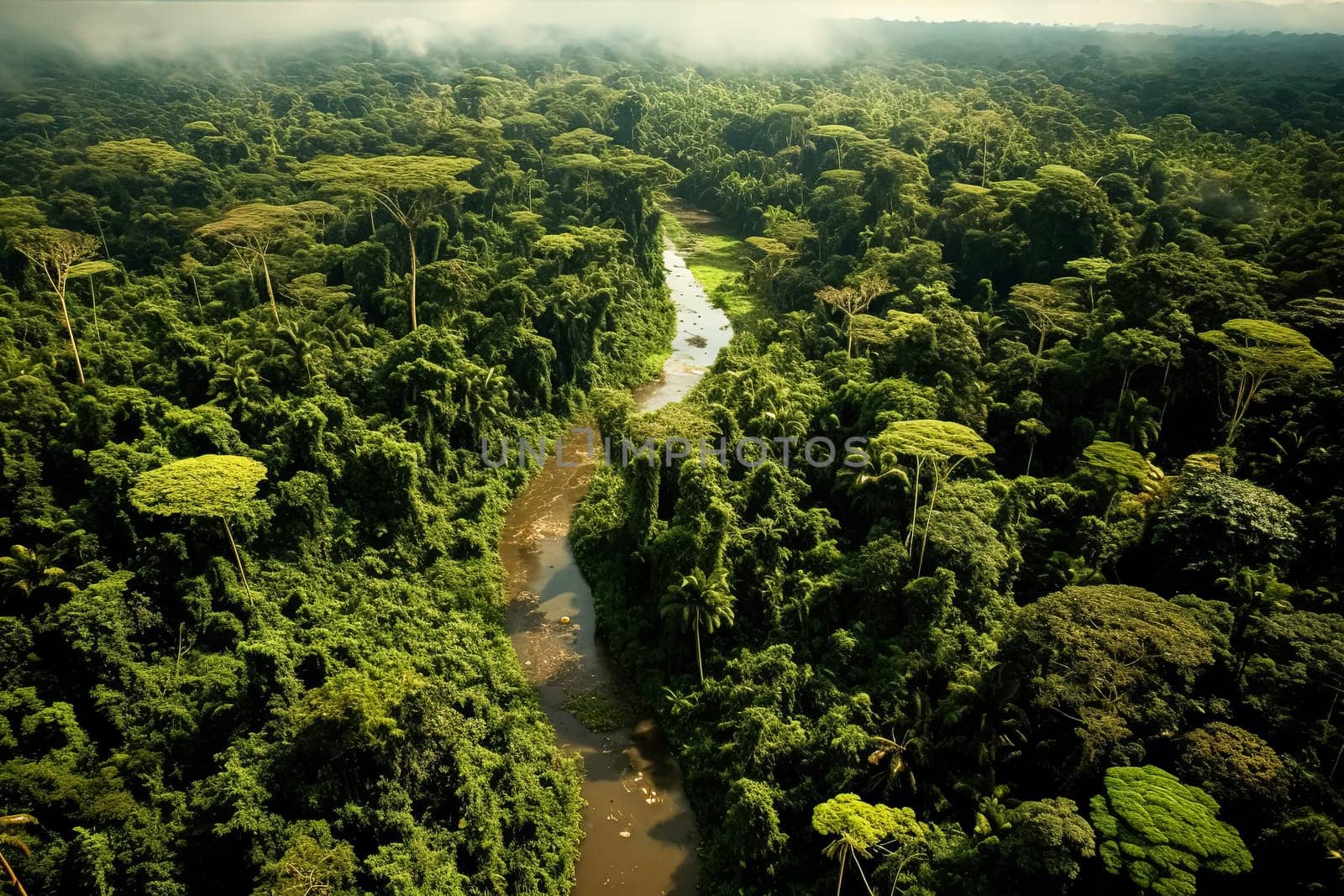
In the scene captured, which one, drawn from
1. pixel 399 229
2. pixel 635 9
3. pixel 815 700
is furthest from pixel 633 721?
pixel 635 9

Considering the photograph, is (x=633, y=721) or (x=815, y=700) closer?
(x=815, y=700)

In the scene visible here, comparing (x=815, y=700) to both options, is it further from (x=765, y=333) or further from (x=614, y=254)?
(x=614, y=254)

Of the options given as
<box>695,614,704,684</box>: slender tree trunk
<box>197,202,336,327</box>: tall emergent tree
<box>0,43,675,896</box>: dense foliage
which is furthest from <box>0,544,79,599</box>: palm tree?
<box>695,614,704,684</box>: slender tree trunk

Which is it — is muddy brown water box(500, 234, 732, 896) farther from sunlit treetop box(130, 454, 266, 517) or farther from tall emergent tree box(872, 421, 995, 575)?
sunlit treetop box(130, 454, 266, 517)

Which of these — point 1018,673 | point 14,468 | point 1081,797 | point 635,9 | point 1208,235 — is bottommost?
point 1081,797

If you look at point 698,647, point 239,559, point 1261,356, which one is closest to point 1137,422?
point 1261,356
